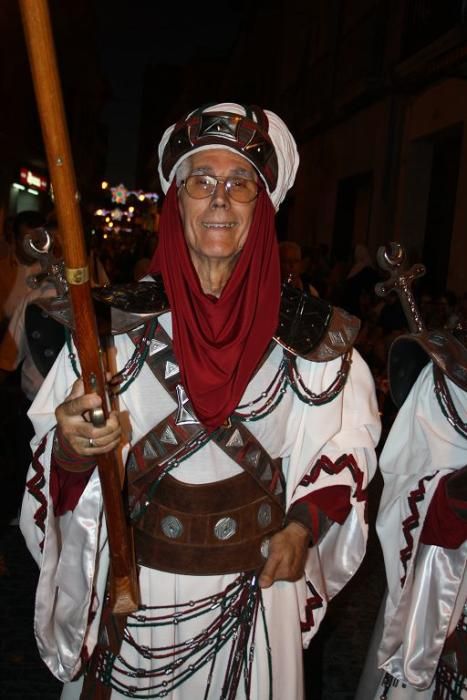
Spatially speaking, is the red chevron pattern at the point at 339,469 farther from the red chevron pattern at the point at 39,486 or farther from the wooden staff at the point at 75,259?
the red chevron pattern at the point at 39,486

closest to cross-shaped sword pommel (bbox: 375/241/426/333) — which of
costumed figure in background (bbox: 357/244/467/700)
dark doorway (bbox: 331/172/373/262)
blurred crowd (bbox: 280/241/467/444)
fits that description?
costumed figure in background (bbox: 357/244/467/700)

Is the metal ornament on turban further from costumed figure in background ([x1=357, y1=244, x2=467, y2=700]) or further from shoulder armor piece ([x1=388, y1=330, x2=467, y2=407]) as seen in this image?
shoulder armor piece ([x1=388, y1=330, x2=467, y2=407])

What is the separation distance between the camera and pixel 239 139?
2.36 m

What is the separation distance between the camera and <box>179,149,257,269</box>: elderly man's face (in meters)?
2.36

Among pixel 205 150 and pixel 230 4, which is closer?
pixel 205 150

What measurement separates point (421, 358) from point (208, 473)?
0.81 metres

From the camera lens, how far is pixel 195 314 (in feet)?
7.60

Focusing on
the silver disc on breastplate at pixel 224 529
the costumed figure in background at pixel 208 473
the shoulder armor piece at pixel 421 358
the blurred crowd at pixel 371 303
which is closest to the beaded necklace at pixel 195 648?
the costumed figure in background at pixel 208 473

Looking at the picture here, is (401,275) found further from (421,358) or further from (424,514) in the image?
(424,514)

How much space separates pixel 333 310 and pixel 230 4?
98.6 ft

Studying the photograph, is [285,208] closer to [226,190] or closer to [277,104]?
[277,104]

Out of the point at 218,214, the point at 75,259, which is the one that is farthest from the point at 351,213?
the point at 75,259

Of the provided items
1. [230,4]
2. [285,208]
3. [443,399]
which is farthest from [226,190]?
[230,4]

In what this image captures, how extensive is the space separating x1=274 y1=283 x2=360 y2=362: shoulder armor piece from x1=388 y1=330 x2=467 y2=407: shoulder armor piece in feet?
0.65
